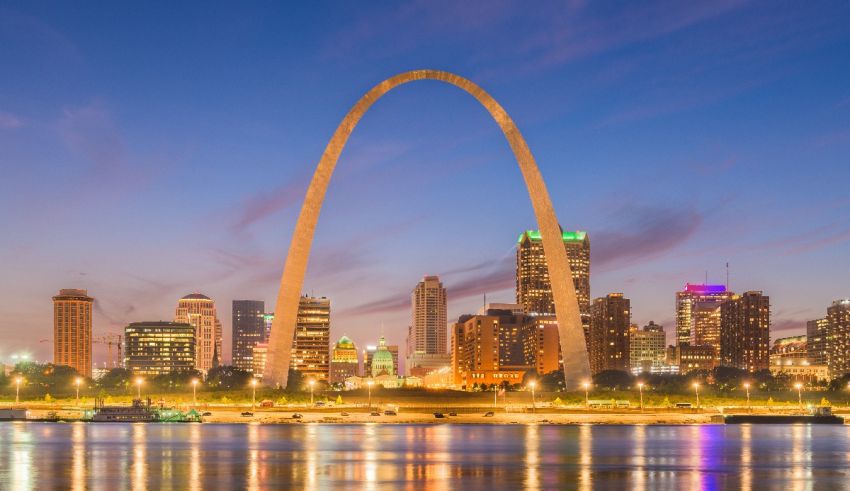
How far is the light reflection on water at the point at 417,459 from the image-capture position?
32.6 metres

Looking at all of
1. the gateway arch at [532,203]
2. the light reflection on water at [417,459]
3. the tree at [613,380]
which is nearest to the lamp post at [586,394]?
the gateway arch at [532,203]

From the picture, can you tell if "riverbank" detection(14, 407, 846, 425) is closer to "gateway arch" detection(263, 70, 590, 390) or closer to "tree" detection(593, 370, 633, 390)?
"gateway arch" detection(263, 70, 590, 390)

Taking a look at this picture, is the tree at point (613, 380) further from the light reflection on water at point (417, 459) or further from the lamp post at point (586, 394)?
the light reflection on water at point (417, 459)

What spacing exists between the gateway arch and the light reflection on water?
2284cm

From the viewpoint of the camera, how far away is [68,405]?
101125 mm

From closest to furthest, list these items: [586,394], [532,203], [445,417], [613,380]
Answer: [532,203], [586,394], [445,417], [613,380]

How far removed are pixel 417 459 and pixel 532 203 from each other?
4711 cm

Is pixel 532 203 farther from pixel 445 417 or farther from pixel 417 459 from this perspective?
pixel 417 459

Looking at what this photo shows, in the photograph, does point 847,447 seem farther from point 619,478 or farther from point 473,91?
point 473,91

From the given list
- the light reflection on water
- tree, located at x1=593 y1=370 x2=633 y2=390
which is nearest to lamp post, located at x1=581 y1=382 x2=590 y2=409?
the light reflection on water

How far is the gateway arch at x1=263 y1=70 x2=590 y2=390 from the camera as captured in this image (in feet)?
279

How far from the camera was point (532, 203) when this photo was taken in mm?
85812

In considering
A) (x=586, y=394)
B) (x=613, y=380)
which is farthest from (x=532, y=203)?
(x=613, y=380)

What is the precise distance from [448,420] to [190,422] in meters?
21.4
